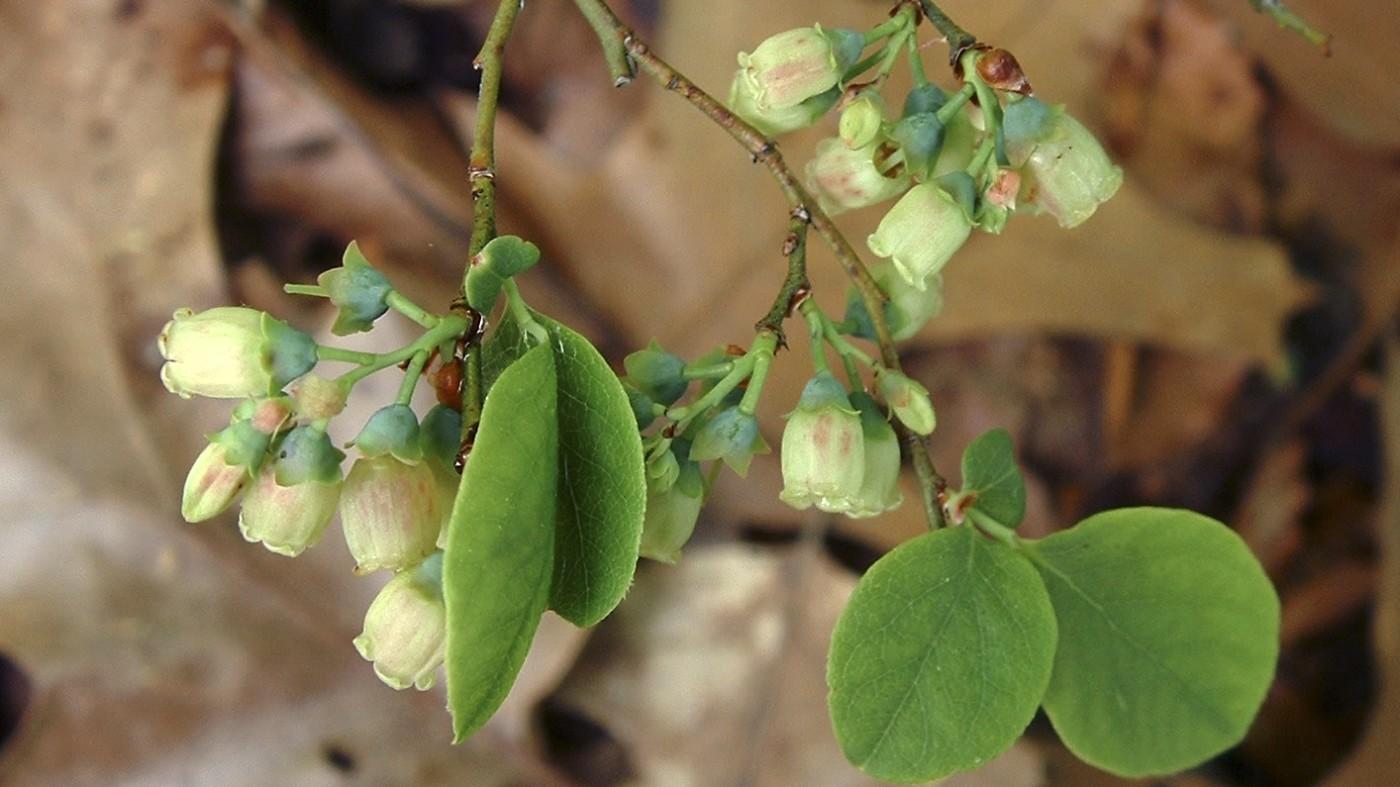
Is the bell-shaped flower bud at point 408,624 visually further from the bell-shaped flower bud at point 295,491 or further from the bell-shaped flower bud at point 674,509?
the bell-shaped flower bud at point 674,509

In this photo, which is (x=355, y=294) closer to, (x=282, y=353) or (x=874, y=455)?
(x=282, y=353)

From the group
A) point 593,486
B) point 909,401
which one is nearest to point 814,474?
point 909,401

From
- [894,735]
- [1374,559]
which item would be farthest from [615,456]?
[1374,559]

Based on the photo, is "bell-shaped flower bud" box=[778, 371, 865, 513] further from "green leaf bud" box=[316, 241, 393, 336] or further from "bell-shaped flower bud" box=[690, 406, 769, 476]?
"green leaf bud" box=[316, 241, 393, 336]

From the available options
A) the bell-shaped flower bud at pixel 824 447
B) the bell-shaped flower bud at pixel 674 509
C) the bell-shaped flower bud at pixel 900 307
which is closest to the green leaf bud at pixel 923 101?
the bell-shaped flower bud at pixel 900 307

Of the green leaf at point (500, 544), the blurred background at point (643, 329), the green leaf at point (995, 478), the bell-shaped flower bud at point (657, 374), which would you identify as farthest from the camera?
the blurred background at point (643, 329)

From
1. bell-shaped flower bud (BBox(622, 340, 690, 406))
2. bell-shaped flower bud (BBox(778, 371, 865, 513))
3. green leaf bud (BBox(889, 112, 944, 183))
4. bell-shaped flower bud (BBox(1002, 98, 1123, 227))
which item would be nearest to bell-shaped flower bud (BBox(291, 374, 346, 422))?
bell-shaped flower bud (BBox(622, 340, 690, 406))

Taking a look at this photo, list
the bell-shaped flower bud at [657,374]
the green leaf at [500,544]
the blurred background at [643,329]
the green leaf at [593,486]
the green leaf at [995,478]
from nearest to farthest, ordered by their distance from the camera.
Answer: the green leaf at [500,544]
the green leaf at [593,486]
the bell-shaped flower bud at [657,374]
the green leaf at [995,478]
the blurred background at [643,329]

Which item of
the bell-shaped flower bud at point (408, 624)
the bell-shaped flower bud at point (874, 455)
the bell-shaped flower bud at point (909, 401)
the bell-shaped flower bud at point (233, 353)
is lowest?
the bell-shaped flower bud at point (408, 624)
